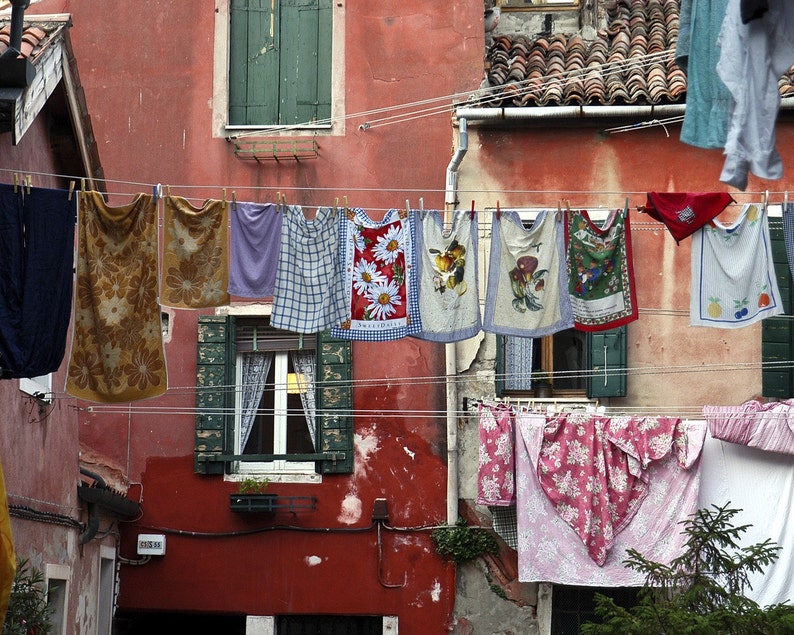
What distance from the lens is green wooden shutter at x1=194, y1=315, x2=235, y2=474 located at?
14336 millimetres

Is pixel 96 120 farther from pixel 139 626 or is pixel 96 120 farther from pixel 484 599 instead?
pixel 484 599

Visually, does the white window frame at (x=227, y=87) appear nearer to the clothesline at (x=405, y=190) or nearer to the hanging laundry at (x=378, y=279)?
the clothesline at (x=405, y=190)

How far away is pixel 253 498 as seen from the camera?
1411 centimetres

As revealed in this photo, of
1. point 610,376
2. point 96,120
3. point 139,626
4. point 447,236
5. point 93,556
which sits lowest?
point 139,626

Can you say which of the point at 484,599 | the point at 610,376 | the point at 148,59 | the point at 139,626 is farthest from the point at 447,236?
the point at 139,626

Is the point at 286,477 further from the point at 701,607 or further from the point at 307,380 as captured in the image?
the point at 701,607

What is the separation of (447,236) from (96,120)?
5.85m

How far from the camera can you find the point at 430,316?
35.0ft

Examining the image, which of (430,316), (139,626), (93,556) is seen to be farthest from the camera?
(139,626)

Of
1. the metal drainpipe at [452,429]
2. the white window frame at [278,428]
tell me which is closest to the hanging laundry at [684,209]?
the metal drainpipe at [452,429]

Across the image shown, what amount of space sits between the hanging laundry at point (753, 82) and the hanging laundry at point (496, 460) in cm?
681

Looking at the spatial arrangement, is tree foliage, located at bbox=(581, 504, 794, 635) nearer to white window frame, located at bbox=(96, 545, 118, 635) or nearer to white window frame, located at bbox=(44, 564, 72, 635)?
white window frame, located at bbox=(44, 564, 72, 635)

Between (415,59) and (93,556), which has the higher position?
(415,59)

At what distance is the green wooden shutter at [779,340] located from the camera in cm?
1379
